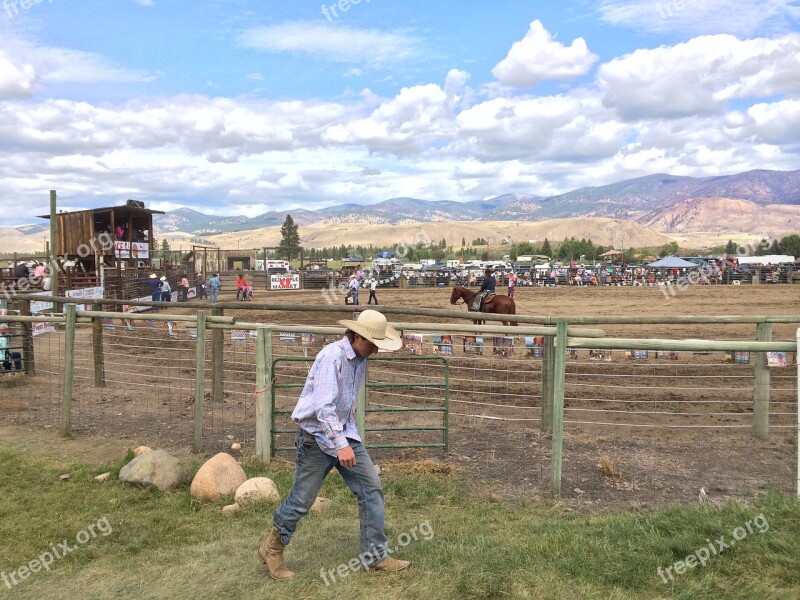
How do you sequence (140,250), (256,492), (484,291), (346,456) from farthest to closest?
(140,250) → (484,291) → (256,492) → (346,456)

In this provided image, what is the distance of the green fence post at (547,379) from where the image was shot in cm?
747

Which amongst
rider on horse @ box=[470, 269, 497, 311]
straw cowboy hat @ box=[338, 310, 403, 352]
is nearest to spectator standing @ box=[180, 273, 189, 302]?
rider on horse @ box=[470, 269, 497, 311]

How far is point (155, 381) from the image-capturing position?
11219mm

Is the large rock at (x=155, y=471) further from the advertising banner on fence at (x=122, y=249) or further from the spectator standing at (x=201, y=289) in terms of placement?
the spectator standing at (x=201, y=289)

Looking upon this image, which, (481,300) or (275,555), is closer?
(275,555)

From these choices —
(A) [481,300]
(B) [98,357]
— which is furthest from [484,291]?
(B) [98,357]

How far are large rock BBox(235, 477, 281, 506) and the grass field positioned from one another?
0.12 meters

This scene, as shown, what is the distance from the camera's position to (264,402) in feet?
23.1

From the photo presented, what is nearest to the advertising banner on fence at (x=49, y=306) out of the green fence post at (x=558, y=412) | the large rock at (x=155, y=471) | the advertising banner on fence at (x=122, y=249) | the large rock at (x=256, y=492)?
the advertising banner on fence at (x=122, y=249)

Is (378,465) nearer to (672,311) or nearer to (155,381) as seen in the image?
(155,381)

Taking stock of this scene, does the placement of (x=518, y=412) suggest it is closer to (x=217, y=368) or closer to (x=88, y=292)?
(x=217, y=368)

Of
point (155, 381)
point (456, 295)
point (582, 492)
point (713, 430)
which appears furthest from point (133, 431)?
point (456, 295)

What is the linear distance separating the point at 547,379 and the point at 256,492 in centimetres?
348

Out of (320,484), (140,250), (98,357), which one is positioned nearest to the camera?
(320,484)
